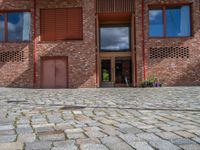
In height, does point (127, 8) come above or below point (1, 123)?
above

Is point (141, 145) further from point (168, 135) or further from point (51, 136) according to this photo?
point (51, 136)

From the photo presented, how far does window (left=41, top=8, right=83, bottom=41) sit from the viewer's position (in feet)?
61.7

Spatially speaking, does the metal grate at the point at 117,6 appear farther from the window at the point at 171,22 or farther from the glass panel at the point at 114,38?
the glass panel at the point at 114,38

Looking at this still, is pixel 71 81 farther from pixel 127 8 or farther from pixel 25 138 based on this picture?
pixel 25 138

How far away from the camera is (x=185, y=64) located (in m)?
18.3

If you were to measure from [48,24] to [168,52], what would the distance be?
8.53 metres

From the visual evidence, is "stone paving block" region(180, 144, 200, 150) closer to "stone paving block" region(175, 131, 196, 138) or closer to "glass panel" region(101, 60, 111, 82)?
"stone paving block" region(175, 131, 196, 138)

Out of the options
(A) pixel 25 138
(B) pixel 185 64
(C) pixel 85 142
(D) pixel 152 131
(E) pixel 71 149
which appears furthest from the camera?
(B) pixel 185 64

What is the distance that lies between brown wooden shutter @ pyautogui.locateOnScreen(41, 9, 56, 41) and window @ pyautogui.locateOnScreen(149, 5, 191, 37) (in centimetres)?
680

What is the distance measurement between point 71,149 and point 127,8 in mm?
16365

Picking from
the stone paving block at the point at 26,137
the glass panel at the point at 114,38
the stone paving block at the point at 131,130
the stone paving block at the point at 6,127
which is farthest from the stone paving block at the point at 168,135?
the glass panel at the point at 114,38

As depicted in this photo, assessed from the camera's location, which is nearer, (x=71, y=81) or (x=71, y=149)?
(x=71, y=149)

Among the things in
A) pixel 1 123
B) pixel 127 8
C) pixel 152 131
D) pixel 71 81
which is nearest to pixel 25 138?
pixel 1 123

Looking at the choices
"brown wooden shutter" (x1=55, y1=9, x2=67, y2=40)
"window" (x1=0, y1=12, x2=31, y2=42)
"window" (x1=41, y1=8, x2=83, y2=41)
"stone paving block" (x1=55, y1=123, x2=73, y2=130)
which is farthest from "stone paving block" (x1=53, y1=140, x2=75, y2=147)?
"window" (x1=0, y1=12, x2=31, y2=42)
